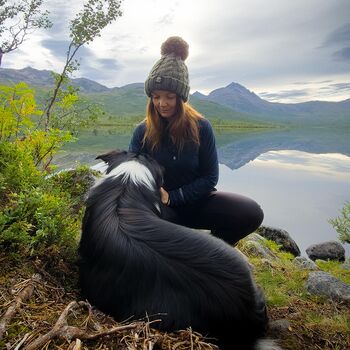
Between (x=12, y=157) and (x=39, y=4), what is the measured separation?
7.46m

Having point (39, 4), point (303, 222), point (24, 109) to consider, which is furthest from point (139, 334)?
point (303, 222)

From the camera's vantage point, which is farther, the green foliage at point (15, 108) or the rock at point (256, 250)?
the rock at point (256, 250)

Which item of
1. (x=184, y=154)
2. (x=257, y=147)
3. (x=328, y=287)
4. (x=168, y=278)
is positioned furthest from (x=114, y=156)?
(x=257, y=147)

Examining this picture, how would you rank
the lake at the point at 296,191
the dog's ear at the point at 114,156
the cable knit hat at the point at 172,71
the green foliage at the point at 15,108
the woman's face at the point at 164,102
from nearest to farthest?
the green foliage at the point at 15,108
the dog's ear at the point at 114,156
the cable knit hat at the point at 172,71
the woman's face at the point at 164,102
the lake at the point at 296,191

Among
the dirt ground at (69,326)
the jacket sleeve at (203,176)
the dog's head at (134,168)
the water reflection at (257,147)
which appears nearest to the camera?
the dirt ground at (69,326)

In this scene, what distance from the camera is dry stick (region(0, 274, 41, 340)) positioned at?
1.65 metres

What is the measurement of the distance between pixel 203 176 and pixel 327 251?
9235mm

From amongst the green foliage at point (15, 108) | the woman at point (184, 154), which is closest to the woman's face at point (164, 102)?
the woman at point (184, 154)

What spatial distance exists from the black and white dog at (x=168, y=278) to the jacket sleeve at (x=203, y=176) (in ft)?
4.61

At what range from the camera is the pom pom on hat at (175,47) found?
424 centimetres

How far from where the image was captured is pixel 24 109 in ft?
11.8

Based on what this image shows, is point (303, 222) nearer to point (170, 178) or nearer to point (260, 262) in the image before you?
point (260, 262)

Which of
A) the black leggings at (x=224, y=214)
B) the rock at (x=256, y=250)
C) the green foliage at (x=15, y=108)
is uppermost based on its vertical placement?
the green foliage at (x=15, y=108)

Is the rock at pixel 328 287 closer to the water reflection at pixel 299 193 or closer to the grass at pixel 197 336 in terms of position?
the grass at pixel 197 336
